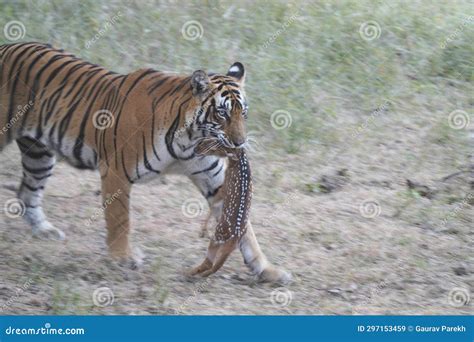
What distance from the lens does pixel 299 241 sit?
761 centimetres

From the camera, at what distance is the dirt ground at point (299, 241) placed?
21.2 feet

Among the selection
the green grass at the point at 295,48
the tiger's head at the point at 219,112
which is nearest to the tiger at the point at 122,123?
the tiger's head at the point at 219,112

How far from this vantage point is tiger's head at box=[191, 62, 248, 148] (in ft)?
21.4

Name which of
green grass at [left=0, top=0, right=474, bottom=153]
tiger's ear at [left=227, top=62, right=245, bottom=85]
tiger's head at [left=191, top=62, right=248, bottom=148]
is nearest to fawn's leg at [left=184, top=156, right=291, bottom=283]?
tiger's head at [left=191, top=62, right=248, bottom=148]

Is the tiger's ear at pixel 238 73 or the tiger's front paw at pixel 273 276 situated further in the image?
the tiger's ear at pixel 238 73

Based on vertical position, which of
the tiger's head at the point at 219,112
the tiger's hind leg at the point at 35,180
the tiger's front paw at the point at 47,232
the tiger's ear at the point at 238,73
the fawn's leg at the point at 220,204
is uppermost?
the tiger's ear at the point at 238,73

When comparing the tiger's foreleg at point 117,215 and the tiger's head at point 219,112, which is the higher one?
the tiger's head at point 219,112

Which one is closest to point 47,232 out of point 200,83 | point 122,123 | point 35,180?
point 35,180

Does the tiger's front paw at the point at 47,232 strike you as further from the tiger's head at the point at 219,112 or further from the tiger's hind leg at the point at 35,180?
the tiger's head at the point at 219,112

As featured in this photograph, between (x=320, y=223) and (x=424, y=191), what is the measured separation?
49.4 inches

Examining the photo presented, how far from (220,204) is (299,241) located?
99 centimetres

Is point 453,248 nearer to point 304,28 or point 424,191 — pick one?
point 424,191

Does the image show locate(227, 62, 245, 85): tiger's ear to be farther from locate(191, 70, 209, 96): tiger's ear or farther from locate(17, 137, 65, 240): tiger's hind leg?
locate(17, 137, 65, 240): tiger's hind leg

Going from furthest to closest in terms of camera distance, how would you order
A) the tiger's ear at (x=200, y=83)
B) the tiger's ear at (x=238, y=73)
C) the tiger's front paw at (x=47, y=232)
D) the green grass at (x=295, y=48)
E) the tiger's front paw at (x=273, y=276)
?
1. the green grass at (x=295, y=48)
2. the tiger's front paw at (x=47, y=232)
3. the tiger's ear at (x=238, y=73)
4. the tiger's front paw at (x=273, y=276)
5. the tiger's ear at (x=200, y=83)
